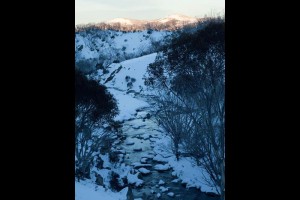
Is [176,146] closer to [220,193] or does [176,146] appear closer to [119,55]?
[220,193]

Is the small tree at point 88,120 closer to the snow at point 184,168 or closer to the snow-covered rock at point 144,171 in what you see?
the snow-covered rock at point 144,171

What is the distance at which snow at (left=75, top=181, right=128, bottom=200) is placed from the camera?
29.7 feet

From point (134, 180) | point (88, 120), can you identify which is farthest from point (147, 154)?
point (88, 120)

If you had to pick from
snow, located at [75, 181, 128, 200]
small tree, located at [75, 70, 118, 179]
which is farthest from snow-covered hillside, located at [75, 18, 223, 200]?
small tree, located at [75, 70, 118, 179]

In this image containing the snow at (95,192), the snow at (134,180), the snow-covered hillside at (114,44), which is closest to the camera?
the snow at (95,192)

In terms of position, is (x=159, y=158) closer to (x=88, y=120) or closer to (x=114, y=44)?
(x=88, y=120)

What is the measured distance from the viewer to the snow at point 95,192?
905 cm

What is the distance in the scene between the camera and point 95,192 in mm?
9422

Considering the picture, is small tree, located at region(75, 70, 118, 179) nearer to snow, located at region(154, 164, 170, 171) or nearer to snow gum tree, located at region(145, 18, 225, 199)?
snow gum tree, located at region(145, 18, 225, 199)

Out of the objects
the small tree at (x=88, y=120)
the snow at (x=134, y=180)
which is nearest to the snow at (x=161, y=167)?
the snow at (x=134, y=180)
